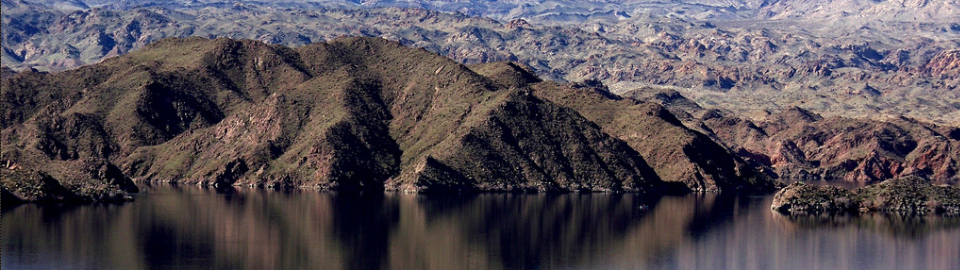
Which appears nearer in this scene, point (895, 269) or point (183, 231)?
point (895, 269)

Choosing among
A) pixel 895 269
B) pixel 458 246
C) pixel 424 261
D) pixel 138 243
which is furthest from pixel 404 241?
pixel 895 269

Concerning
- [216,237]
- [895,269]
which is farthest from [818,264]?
[216,237]

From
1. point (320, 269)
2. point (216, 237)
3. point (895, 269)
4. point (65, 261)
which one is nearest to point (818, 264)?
point (895, 269)

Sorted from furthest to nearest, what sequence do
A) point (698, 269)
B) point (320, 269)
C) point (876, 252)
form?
1. point (876, 252)
2. point (698, 269)
3. point (320, 269)

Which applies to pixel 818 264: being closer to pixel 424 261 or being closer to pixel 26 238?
pixel 424 261

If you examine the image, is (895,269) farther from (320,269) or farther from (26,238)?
(26,238)

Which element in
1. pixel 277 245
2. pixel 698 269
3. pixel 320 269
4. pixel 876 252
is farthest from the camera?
pixel 876 252

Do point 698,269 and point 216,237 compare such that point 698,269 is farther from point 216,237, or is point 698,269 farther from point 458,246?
point 216,237

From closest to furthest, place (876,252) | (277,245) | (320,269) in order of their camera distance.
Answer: (320,269) < (277,245) < (876,252)

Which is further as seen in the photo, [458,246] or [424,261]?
[458,246]
